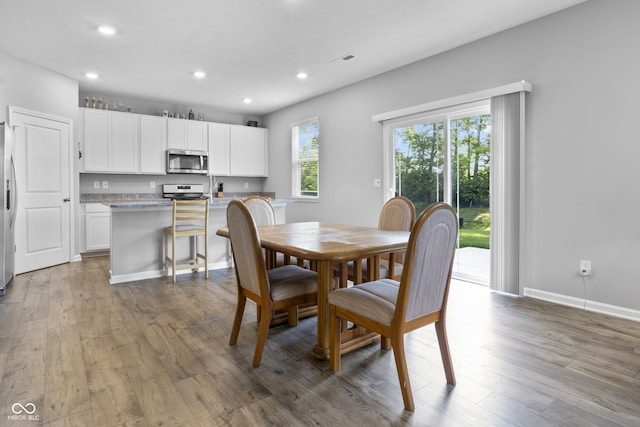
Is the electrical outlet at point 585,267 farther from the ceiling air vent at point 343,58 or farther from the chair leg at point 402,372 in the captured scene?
the ceiling air vent at point 343,58

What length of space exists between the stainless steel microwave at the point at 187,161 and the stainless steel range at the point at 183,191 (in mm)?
359

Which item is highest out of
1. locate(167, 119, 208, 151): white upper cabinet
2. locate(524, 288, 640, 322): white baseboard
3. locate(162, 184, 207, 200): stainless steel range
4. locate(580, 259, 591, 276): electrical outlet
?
locate(167, 119, 208, 151): white upper cabinet

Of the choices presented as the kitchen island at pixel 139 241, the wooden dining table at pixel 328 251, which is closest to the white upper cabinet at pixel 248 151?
the kitchen island at pixel 139 241

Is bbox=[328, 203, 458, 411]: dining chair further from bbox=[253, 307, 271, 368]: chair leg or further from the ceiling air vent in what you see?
the ceiling air vent

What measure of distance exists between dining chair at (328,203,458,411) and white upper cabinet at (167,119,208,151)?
5224 mm

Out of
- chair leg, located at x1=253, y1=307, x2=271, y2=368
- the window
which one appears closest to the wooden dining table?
chair leg, located at x1=253, y1=307, x2=271, y2=368

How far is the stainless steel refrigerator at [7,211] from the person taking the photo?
3479mm

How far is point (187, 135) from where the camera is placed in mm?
6324

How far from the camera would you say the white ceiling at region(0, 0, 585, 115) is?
119 inches

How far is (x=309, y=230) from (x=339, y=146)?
2.93 metres

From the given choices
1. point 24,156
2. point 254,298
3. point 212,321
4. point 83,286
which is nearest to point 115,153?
point 24,156

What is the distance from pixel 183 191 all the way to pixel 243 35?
145 inches

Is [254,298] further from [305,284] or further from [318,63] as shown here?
→ [318,63]

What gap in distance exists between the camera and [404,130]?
453 centimetres
